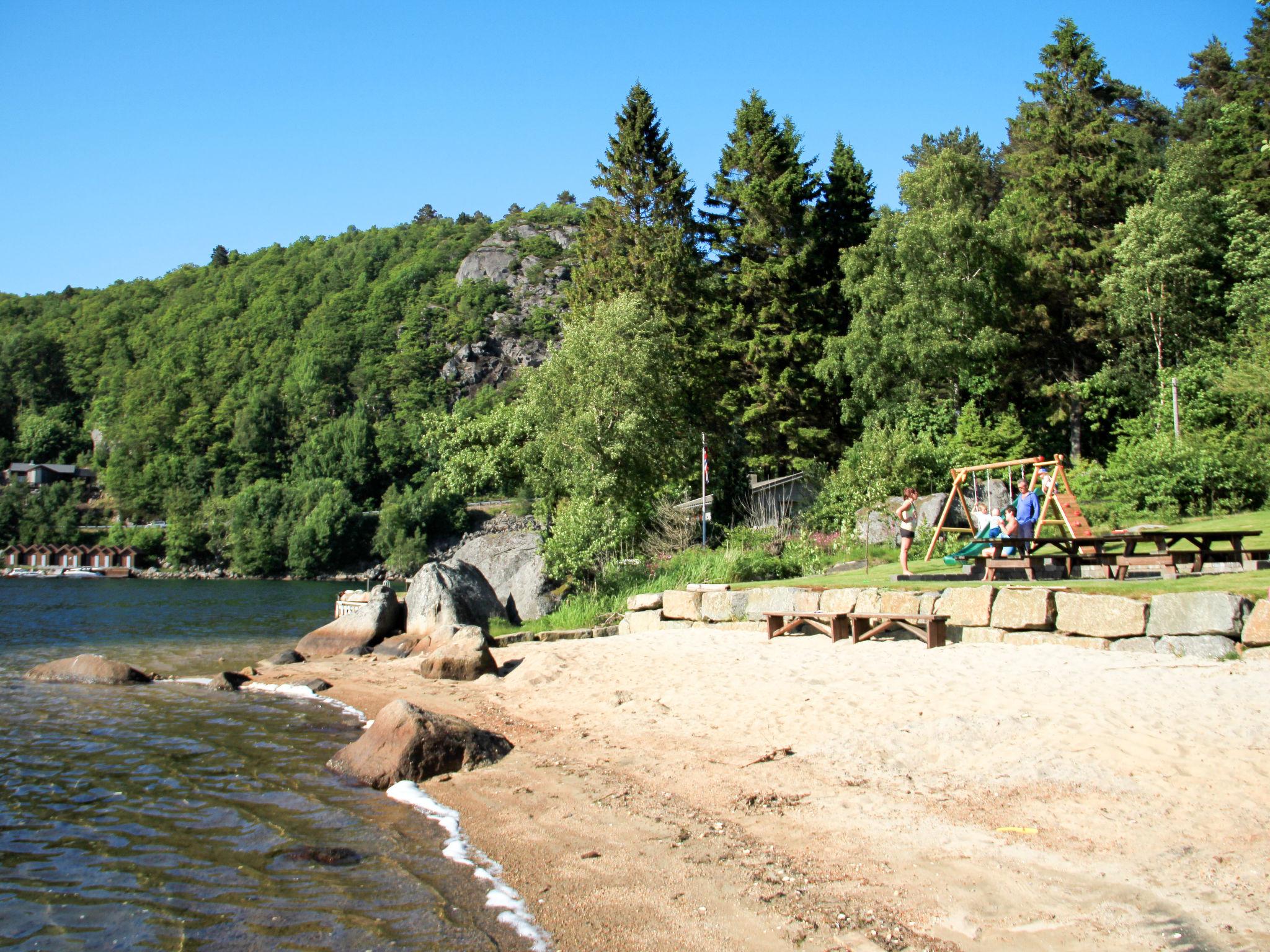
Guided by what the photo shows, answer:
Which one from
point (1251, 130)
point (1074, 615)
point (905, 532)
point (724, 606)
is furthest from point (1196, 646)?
point (1251, 130)

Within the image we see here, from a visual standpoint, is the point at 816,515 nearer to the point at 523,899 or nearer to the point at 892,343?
the point at 892,343

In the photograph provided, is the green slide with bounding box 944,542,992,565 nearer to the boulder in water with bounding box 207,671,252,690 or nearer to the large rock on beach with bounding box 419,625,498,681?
the large rock on beach with bounding box 419,625,498,681

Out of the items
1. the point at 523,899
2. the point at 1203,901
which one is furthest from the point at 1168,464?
the point at 523,899

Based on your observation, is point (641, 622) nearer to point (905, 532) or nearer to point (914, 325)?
point (905, 532)

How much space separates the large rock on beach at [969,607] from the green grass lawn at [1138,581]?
50cm

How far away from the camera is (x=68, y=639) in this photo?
25.7 metres

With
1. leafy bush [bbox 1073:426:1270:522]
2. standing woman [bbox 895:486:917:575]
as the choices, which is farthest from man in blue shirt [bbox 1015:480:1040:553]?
leafy bush [bbox 1073:426:1270:522]

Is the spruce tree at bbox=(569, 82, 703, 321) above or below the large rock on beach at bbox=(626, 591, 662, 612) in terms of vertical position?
above

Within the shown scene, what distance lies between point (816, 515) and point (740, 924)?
68.7 ft

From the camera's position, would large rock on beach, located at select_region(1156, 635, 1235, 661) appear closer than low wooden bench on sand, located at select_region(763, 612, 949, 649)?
Yes

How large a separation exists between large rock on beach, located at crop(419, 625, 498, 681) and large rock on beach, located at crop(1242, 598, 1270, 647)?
1051 cm

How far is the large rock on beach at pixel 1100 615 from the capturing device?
10.1m

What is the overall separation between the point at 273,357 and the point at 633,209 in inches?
4274

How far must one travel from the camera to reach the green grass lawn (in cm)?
1084
